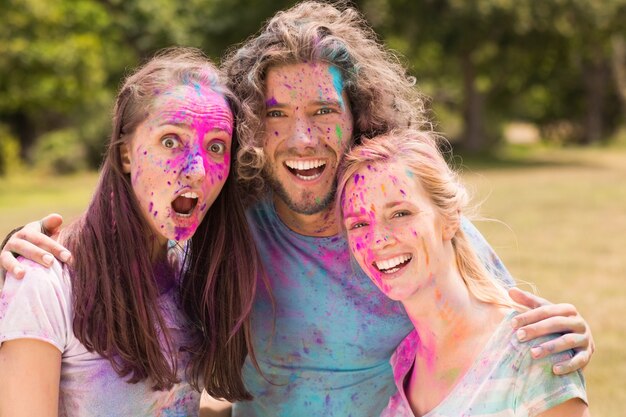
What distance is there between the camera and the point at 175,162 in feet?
9.52

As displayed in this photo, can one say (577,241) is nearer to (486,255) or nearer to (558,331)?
(486,255)

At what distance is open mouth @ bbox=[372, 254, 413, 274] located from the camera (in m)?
2.79

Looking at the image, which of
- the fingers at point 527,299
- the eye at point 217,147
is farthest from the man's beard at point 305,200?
the fingers at point 527,299

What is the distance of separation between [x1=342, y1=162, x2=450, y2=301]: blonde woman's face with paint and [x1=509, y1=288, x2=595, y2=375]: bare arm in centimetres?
35

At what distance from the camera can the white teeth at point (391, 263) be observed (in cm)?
279

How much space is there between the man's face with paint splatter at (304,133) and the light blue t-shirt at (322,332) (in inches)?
8.0

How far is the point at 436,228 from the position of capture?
2812 millimetres

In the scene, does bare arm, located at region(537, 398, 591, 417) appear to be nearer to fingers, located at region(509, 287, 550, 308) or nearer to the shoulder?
the shoulder

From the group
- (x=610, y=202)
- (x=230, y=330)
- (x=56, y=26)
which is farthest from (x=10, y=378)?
(x=56, y=26)

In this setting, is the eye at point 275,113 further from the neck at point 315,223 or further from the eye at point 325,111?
the neck at point 315,223

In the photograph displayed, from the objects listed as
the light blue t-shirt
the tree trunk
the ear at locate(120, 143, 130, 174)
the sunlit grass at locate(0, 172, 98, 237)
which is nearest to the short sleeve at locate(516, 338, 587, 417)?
the light blue t-shirt

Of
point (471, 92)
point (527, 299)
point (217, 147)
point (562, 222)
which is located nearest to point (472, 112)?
point (471, 92)

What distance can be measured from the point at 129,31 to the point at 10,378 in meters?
26.2

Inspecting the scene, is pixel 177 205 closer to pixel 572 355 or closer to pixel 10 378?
pixel 10 378
